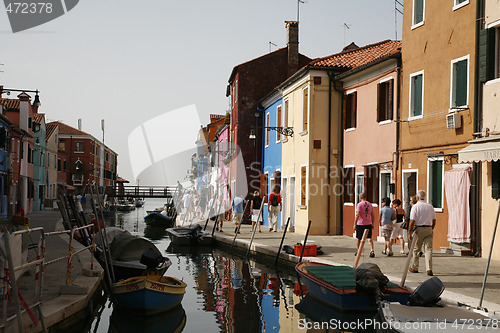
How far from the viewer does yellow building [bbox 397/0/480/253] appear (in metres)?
15.3

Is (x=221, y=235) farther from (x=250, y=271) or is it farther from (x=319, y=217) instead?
(x=250, y=271)

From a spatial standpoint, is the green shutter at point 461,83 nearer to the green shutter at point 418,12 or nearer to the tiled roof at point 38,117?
the green shutter at point 418,12

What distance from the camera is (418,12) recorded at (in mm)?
18156

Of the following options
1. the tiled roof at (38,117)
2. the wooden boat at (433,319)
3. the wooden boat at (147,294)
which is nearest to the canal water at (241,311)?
the wooden boat at (147,294)

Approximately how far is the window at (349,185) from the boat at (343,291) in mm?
9733

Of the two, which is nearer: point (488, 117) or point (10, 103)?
point (488, 117)

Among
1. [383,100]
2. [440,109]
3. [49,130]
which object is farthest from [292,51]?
[49,130]

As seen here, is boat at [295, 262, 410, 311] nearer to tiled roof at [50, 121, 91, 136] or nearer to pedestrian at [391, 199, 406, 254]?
pedestrian at [391, 199, 406, 254]

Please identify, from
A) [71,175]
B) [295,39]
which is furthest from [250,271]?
[71,175]

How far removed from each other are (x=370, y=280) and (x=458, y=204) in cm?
612

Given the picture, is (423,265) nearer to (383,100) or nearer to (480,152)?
(480,152)

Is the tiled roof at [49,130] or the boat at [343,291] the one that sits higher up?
the tiled roof at [49,130]

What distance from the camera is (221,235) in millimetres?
23656

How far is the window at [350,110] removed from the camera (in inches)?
867
